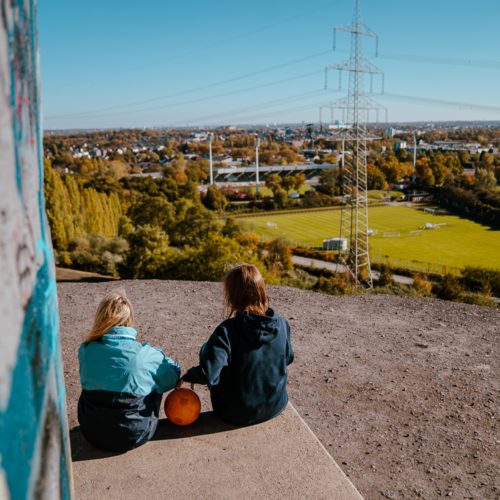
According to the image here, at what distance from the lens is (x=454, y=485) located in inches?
164

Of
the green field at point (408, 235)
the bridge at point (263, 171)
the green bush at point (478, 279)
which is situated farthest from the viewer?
the bridge at point (263, 171)

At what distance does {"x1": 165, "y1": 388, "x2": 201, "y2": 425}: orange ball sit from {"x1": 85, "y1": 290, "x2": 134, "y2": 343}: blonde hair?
2.28 feet

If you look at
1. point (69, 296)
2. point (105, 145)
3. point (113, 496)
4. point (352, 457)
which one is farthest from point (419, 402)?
point (105, 145)

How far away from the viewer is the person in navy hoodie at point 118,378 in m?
3.01

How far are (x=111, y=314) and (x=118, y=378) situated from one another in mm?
353

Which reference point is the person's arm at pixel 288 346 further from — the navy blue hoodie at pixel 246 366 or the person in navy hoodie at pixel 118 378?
the person in navy hoodie at pixel 118 378

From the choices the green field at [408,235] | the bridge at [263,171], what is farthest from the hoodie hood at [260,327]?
the bridge at [263,171]

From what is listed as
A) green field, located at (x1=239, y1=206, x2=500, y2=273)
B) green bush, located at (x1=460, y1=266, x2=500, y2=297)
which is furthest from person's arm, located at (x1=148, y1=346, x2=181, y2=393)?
green field, located at (x1=239, y1=206, x2=500, y2=273)

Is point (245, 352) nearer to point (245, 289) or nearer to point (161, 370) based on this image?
point (245, 289)

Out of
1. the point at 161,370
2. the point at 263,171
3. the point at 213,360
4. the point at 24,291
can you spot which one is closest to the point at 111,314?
the point at 161,370

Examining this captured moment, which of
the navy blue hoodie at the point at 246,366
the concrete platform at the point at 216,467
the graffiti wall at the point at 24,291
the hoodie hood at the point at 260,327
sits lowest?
the concrete platform at the point at 216,467

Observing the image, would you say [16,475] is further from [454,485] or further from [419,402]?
[419,402]

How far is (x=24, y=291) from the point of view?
908 millimetres

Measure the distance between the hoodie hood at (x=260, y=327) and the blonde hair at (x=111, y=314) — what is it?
68 cm
